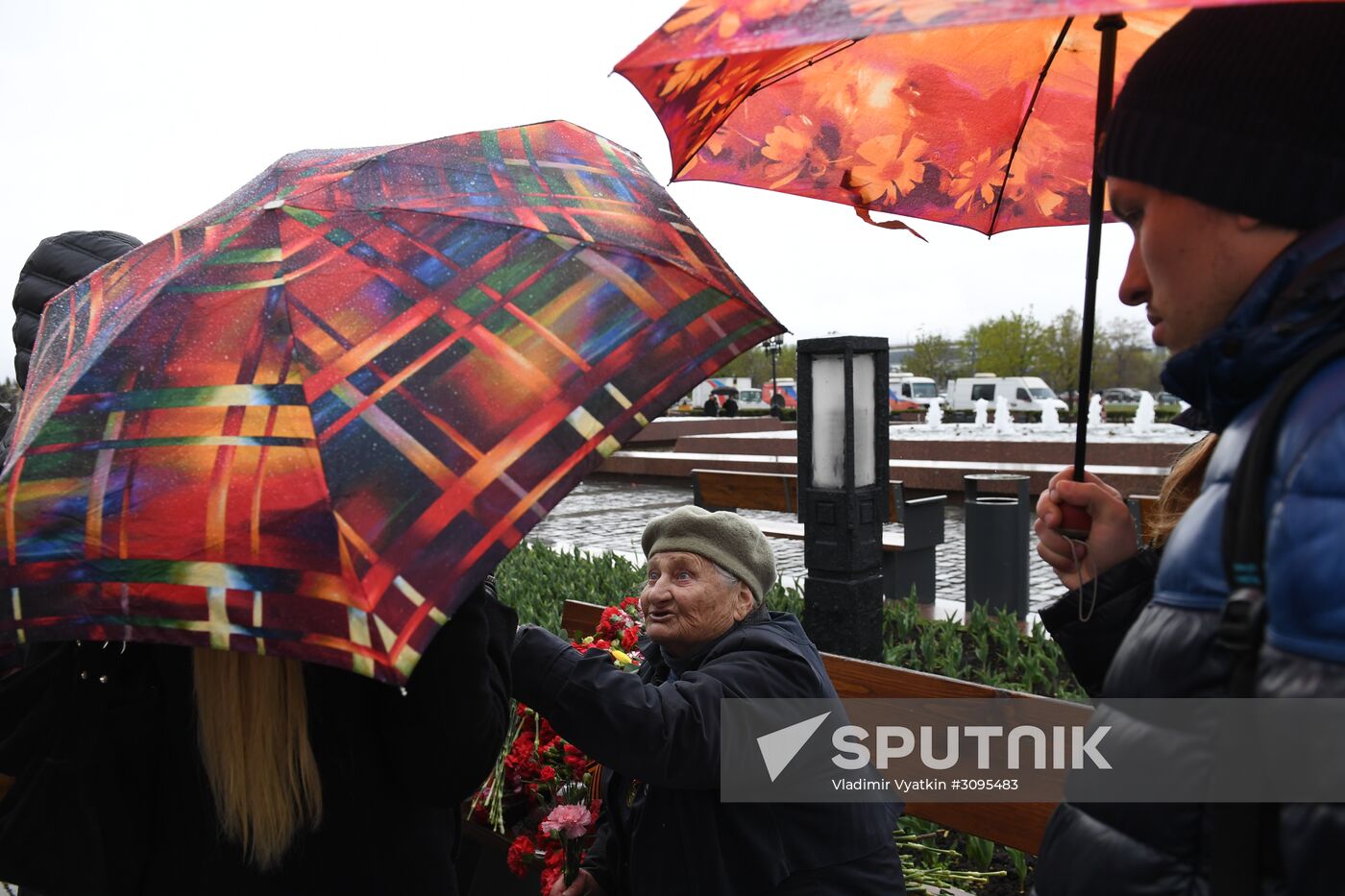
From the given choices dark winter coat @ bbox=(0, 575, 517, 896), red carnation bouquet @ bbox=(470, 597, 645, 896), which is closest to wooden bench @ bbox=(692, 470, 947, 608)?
red carnation bouquet @ bbox=(470, 597, 645, 896)

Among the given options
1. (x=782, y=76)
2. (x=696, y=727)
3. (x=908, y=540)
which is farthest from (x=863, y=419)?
(x=696, y=727)

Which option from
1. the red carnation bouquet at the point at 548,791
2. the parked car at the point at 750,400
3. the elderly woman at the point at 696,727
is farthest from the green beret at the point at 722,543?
the parked car at the point at 750,400

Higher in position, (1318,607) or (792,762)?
(1318,607)

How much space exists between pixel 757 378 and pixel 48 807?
256 ft

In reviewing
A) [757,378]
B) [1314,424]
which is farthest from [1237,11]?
[757,378]

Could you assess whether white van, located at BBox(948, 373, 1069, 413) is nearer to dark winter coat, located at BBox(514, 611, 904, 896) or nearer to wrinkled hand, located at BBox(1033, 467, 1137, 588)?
dark winter coat, located at BBox(514, 611, 904, 896)

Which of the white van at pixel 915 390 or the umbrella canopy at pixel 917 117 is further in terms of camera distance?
the white van at pixel 915 390

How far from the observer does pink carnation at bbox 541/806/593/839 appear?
247 cm

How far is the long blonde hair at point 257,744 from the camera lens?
167 cm

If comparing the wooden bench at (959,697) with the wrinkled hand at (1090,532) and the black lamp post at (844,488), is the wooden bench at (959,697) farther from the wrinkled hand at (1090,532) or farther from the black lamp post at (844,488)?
the black lamp post at (844,488)

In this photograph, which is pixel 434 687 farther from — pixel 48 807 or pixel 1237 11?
pixel 1237 11

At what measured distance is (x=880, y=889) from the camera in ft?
7.41

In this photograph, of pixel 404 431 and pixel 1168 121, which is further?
pixel 404 431

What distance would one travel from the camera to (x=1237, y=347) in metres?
1.12
